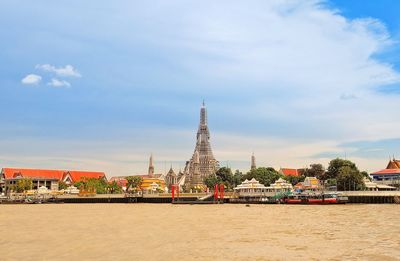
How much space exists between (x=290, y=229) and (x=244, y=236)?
5814mm

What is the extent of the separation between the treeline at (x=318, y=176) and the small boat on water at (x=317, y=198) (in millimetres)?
20558

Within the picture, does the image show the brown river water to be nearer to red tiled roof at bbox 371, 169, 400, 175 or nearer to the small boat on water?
the small boat on water

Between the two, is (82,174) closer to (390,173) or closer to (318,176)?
(318,176)

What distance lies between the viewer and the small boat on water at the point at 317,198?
243 ft

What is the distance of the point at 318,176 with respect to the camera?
129 meters

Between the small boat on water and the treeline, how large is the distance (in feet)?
67.4

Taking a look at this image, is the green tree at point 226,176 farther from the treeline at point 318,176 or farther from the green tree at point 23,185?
the green tree at point 23,185

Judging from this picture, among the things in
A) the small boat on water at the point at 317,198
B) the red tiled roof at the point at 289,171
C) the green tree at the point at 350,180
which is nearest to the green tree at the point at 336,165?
the green tree at the point at 350,180

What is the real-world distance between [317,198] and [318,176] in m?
53.9

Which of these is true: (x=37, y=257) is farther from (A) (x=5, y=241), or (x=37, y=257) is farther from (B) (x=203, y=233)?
(B) (x=203, y=233)

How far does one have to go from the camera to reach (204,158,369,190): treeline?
99250mm

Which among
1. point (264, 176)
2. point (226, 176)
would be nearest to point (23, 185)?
point (226, 176)

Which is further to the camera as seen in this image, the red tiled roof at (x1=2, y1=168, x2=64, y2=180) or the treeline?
the red tiled roof at (x1=2, y1=168, x2=64, y2=180)

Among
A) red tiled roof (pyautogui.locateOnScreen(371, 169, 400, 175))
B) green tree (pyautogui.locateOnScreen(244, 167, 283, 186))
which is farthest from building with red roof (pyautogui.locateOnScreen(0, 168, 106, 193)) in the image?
red tiled roof (pyautogui.locateOnScreen(371, 169, 400, 175))
